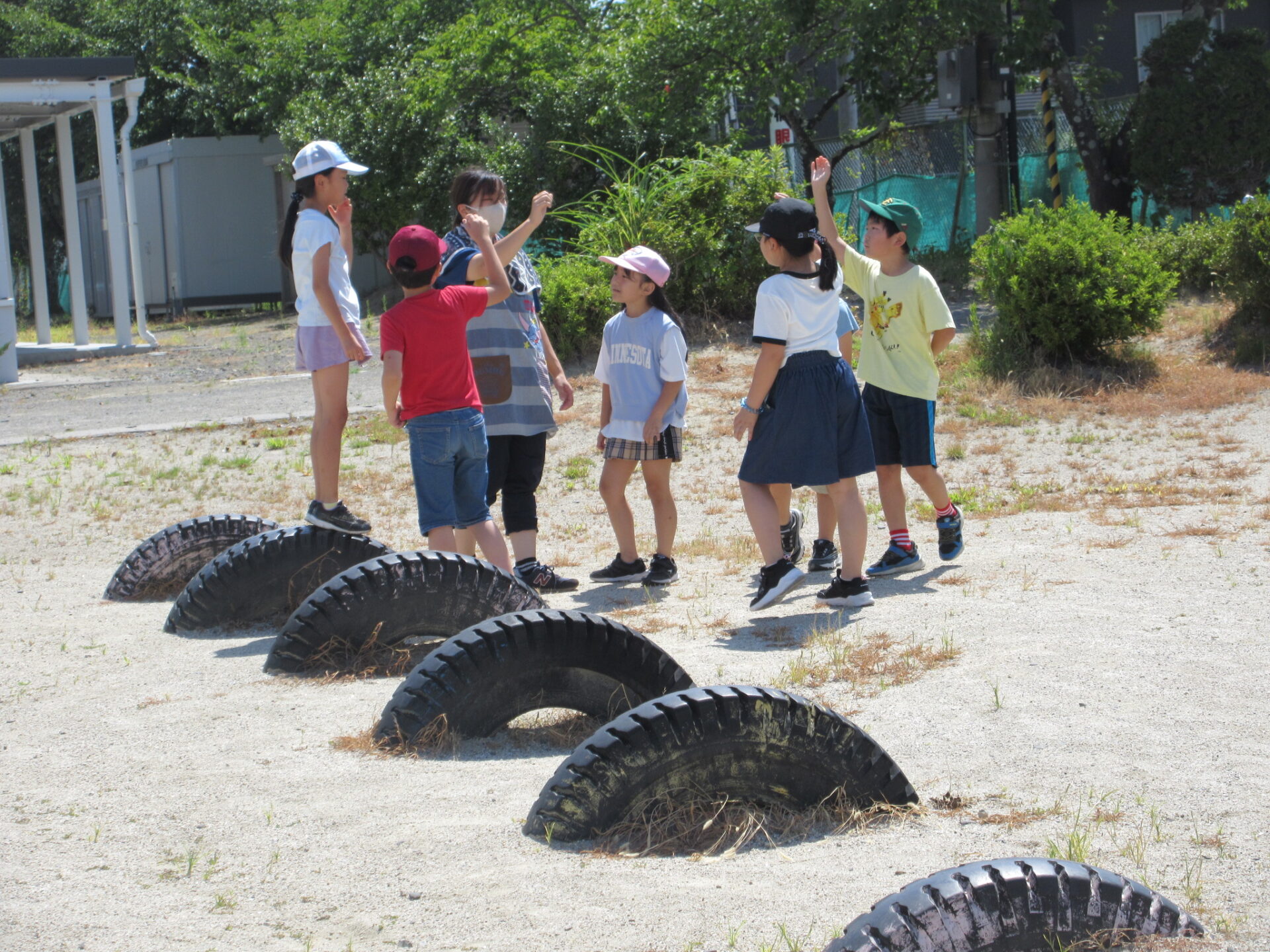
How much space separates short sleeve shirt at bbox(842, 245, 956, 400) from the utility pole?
31.4 ft

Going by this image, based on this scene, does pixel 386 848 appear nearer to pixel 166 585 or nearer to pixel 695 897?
pixel 695 897

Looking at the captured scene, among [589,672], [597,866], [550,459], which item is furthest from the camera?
[550,459]

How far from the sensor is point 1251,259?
10.9 metres

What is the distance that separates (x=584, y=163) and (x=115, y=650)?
13.2 metres

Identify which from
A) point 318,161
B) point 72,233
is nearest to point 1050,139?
point 318,161

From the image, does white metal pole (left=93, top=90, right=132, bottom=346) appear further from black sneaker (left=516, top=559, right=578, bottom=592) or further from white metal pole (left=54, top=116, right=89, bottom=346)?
black sneaker (left=516, top=559, right=578, bottom=592)

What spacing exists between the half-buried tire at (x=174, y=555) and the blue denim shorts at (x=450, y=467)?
1.24 metres

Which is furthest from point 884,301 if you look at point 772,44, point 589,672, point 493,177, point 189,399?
point 772,44

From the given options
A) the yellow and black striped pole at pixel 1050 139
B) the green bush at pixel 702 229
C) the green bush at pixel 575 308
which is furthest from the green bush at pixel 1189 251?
the green bush at pixel 575 308

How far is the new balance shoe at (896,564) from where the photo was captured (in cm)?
595

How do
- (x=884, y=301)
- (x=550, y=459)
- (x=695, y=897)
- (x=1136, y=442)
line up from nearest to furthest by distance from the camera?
(x=695, y=897) → (x=884, y=301) → (x=1136, y=442) → (x=550, y=459)

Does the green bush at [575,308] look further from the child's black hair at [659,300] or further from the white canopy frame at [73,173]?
the white canopy frame at [73,173]

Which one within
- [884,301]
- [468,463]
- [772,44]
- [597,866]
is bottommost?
[597,866]

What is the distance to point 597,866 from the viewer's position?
9.52 ft
